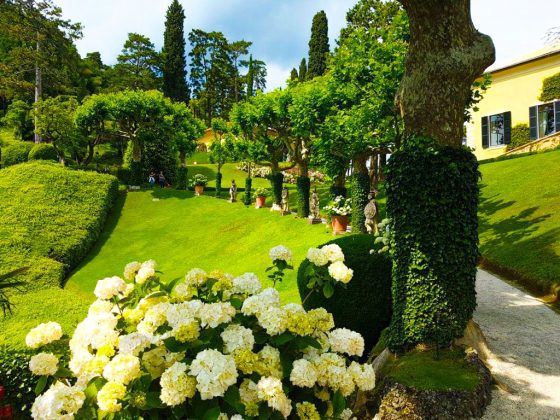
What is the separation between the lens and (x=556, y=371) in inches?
242

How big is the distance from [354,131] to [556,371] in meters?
12.3

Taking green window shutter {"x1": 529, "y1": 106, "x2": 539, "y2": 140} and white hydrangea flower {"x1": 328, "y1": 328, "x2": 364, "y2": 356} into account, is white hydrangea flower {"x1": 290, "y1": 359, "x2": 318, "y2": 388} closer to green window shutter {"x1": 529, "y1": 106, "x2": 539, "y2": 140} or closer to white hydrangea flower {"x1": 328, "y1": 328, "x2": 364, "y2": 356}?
white hydrangea flower {"x1": 328, "y1": 328, "x2": 364, "y2": 356}

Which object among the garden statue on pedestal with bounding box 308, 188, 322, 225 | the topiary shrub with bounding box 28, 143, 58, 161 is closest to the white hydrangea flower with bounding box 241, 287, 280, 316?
the garden statue on pedestal with bounding box 308, 188, 322, 225

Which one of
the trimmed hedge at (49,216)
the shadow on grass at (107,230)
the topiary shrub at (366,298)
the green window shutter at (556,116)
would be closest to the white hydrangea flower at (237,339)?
the topiary shrub at (366,298)

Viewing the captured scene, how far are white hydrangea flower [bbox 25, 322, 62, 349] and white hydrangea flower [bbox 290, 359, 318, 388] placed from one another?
1.97m

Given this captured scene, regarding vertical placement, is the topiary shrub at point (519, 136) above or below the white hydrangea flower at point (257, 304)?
above

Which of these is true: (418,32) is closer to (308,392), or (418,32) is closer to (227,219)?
(308,392)

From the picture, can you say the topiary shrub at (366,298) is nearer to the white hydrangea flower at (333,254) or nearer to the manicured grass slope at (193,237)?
the white hydrangea flower at (333,254)

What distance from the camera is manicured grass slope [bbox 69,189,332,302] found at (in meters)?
17.7

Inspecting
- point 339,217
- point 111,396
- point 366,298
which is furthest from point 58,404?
point 339,217

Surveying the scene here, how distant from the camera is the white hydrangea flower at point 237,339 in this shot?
2.82 meters

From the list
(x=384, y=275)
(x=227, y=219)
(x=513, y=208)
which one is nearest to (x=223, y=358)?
(x=384, y=275)

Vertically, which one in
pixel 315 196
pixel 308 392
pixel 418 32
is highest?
pixel 418 32

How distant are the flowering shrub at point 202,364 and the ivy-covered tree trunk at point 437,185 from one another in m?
3.28
